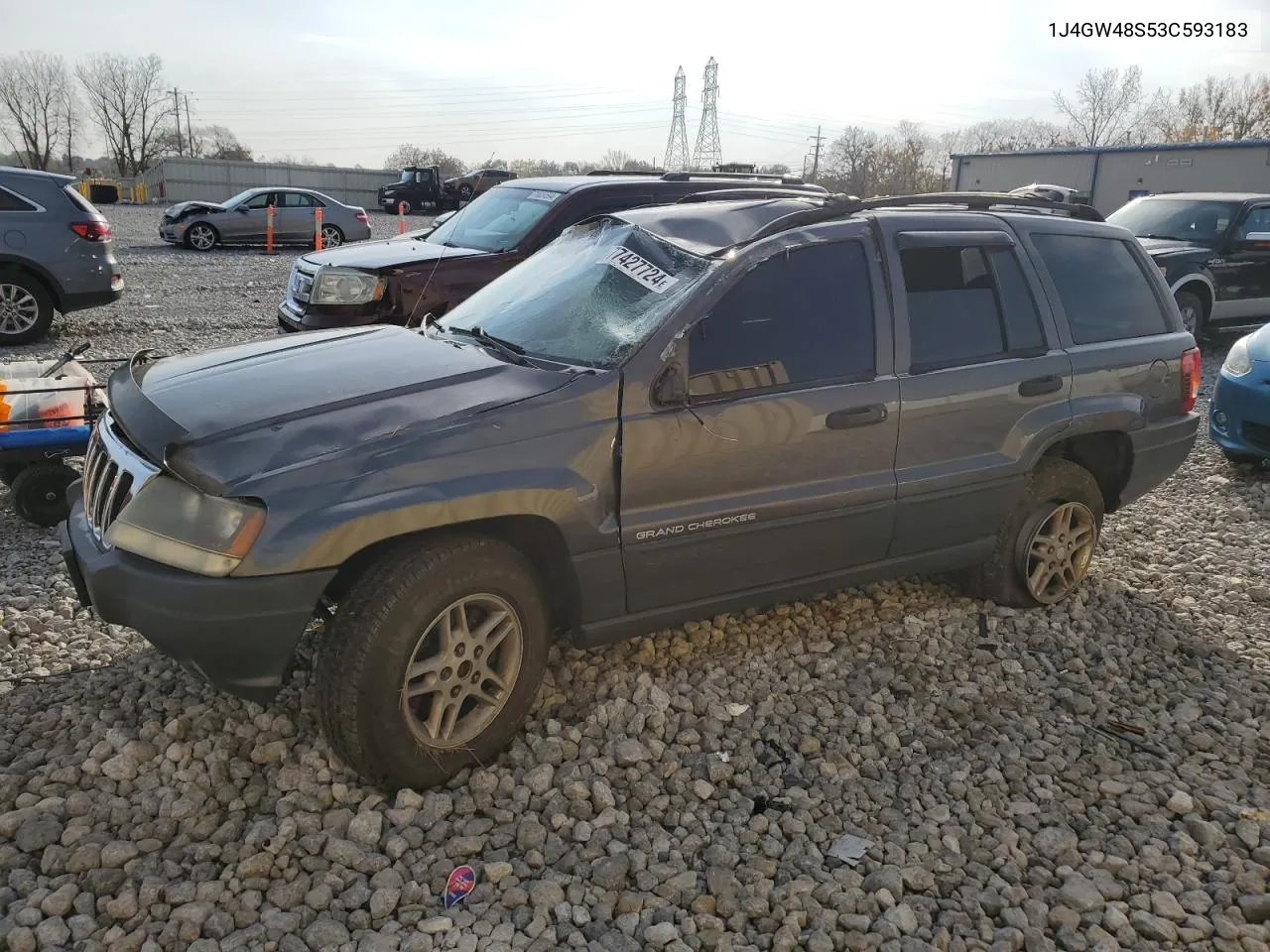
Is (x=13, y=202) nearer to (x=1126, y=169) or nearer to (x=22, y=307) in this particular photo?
(x=22, y=307)

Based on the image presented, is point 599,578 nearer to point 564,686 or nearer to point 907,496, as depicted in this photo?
point 564,686

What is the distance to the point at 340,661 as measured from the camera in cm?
286

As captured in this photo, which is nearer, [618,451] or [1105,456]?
[618,451]

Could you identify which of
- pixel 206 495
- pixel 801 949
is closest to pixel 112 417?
pixel 206 495

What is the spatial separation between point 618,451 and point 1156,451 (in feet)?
9.55

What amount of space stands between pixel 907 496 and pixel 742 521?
0.79m

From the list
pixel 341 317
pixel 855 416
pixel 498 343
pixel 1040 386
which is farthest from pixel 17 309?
pixel 1040 386

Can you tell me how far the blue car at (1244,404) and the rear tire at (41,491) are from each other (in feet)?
23.4

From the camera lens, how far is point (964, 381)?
3.92 meters

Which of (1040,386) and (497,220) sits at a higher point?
(497,220)

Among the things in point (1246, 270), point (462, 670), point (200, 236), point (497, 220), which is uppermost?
point (497, 220)

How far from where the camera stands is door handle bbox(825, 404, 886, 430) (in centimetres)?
359

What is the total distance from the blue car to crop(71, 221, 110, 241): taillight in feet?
32.9

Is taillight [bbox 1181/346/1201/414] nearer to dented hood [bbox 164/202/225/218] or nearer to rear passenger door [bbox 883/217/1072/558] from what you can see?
rear passenger door [bbox 883/217/1072/558]
